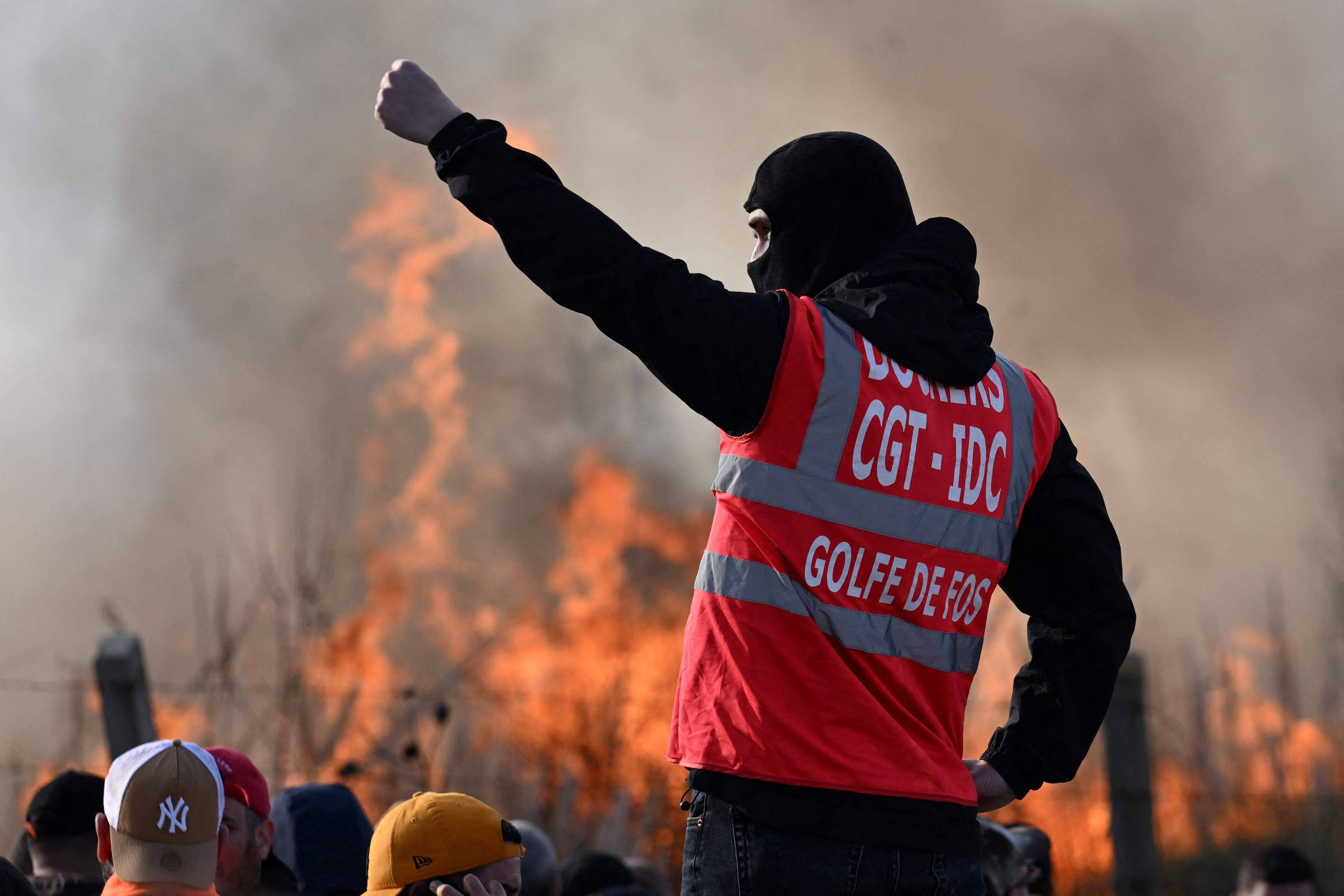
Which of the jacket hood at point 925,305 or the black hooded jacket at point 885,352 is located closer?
the black hooded jacket at point 885,352

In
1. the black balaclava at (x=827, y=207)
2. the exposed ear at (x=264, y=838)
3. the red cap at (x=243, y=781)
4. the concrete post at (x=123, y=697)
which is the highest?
the black balaclava at (x=827, y=207)

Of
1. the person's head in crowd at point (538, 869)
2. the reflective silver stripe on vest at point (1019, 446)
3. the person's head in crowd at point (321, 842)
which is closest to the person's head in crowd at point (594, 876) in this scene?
the person's head in crowd at point (538, 869)

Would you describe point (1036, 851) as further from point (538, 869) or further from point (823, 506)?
point (823, 506)

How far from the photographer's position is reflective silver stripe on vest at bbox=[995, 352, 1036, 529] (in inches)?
95.3

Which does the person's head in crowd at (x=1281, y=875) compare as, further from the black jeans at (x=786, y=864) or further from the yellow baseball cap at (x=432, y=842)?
the black jeans at (x=786, y=864)

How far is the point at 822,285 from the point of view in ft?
8.09

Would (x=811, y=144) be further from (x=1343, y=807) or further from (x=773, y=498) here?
(x=1343, y=807)

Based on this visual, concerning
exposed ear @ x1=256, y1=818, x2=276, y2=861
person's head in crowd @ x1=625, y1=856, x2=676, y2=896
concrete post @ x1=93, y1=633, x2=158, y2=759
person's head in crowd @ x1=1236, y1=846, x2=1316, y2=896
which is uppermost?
concrete post @ x1=93, y1=633, x2=158, y2=759

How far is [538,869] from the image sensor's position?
427 cm

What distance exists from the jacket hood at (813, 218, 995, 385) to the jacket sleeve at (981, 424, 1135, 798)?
1.07 feet

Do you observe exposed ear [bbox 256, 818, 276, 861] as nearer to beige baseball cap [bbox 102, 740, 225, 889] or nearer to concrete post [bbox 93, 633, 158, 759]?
beige baseball cap [bbox 102, 740, 225, 889]

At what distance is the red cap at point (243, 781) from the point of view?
3.59 metres

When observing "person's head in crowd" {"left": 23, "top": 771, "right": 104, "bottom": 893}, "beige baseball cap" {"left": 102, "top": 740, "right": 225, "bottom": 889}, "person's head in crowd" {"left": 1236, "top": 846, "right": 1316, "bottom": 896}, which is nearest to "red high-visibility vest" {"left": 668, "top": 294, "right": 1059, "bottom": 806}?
"beige baseball cap" {"left": 102, "top": 740, "right": 225, "bottom": 889}

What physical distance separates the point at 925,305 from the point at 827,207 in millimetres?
259
